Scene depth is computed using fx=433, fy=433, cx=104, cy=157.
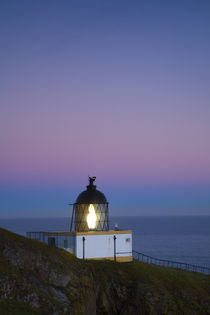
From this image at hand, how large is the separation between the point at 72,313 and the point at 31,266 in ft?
14.5

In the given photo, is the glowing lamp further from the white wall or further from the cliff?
the cliff


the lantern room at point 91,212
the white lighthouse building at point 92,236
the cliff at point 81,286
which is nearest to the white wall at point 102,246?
the white lighthouse building at point 92,236

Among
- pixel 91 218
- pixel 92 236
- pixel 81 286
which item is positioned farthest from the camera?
pixel 91 218

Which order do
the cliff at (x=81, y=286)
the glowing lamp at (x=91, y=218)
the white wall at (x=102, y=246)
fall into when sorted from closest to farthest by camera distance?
the cliff at (x=81, y=286) < the white wall at (x=102, y=246) < the glowing lamp at (x=91, y=218)

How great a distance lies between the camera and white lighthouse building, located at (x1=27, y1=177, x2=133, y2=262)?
1635 inches

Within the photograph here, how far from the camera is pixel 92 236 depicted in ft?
137

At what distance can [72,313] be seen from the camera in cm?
2986

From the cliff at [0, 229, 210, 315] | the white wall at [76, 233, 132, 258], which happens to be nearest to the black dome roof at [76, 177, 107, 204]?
the white wall at [76, 233, 132, 258]

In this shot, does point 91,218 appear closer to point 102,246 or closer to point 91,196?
point 91,196

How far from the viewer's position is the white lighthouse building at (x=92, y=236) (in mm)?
41531

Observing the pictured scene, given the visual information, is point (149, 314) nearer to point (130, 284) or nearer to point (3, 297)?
point (130, 284)

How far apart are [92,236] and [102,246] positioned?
1426mm

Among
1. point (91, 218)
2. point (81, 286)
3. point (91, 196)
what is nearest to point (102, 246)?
point (91, 218)

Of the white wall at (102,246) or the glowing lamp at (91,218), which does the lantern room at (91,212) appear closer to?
the glowing lamp at (91,218)
